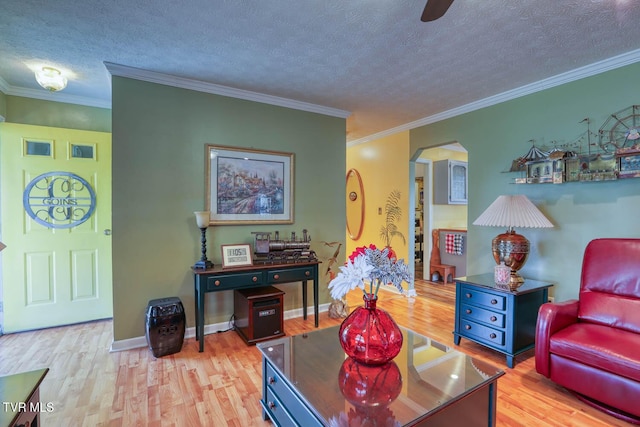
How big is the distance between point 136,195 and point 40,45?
1.30m

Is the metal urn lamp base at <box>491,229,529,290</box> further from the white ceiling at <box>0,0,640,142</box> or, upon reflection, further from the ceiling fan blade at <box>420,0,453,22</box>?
the ceiling fan blade at <box>420,0,453,22</box>

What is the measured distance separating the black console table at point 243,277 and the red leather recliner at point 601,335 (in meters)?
2.03

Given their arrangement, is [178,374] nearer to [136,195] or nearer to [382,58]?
[136,195]

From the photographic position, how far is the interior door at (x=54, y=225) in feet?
10.1

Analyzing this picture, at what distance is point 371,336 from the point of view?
60.1 inches

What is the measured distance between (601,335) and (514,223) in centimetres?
99

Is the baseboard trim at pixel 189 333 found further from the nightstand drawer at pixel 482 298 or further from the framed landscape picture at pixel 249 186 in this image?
the nightstand drawer at pixel 482 298

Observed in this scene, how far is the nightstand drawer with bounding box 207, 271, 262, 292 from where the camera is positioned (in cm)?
275

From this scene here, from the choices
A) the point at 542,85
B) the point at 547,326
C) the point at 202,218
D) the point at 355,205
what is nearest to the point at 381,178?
the point at 355,205

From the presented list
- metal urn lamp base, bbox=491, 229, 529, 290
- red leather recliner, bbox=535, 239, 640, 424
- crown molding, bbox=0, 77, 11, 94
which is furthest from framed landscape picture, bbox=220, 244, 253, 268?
crown molding, bbox=0, 77, 11, 94

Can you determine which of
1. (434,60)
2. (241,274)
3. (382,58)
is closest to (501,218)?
(434,60)

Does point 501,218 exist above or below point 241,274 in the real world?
above

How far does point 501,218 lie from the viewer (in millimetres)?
2738

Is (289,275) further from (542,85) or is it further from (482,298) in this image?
(542,85)
